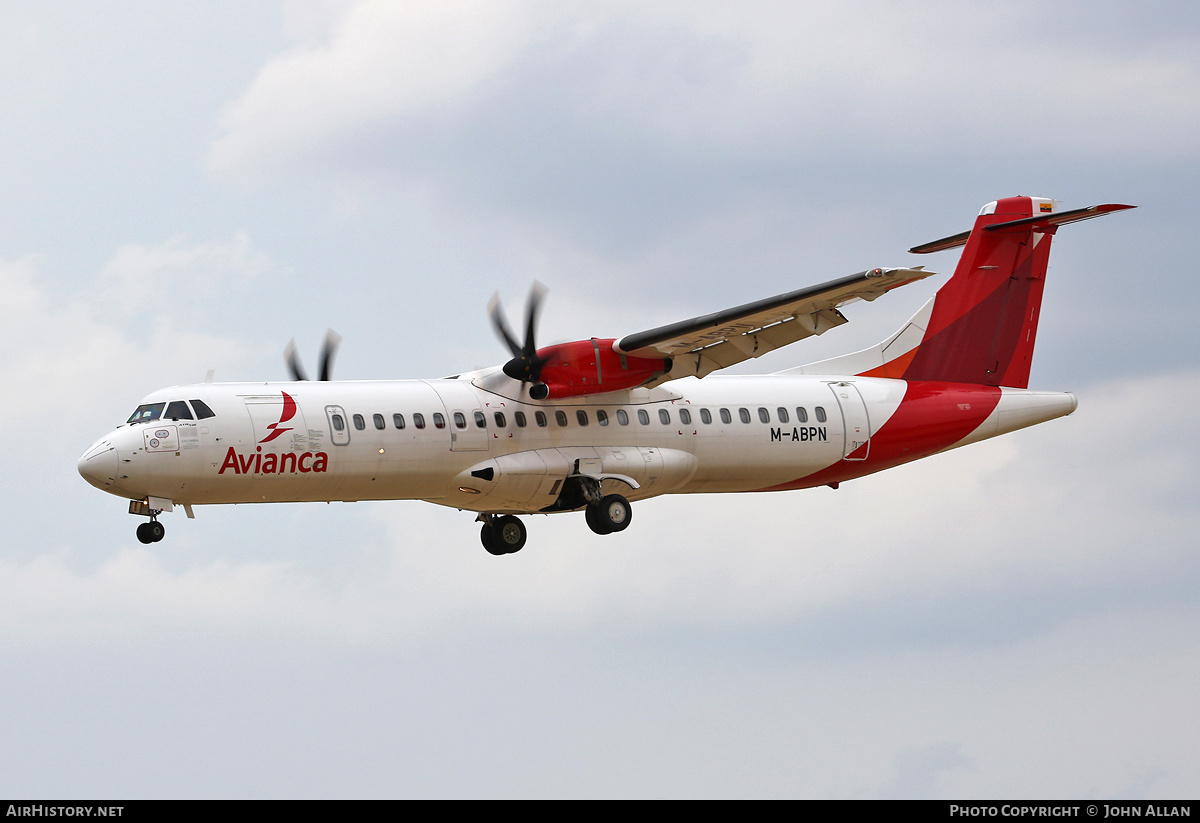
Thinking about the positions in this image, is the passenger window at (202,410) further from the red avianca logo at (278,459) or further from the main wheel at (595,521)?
the main wheel at (595,521)

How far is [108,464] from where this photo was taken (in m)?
23.6

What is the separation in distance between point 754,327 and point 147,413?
400 inches

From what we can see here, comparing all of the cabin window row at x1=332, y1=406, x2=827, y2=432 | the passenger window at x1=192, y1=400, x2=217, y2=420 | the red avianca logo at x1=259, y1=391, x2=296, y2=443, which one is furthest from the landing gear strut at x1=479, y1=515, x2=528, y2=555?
the passenger window at x1=192, y1=400, x2=217, y2=420

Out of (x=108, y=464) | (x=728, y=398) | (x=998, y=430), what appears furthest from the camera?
(x=998, y=430)

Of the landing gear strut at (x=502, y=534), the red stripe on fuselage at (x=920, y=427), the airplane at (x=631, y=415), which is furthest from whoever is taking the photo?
the red stripe on fuselage at (x=920, y=427)

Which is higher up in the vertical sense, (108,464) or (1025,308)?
(1025,308)

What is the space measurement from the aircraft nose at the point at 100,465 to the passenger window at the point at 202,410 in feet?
4.51

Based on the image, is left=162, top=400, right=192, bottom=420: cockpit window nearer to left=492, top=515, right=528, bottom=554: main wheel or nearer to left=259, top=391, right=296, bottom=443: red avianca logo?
left=259, top=391, right=296, bottom=443: red avianca logo

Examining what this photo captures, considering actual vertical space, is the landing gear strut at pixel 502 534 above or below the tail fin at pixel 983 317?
below

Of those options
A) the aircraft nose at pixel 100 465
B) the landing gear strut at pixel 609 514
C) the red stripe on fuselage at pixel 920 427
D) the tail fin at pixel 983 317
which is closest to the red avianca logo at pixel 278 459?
the aircraft nose at pixel 100 465

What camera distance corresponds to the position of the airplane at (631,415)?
2438cm
